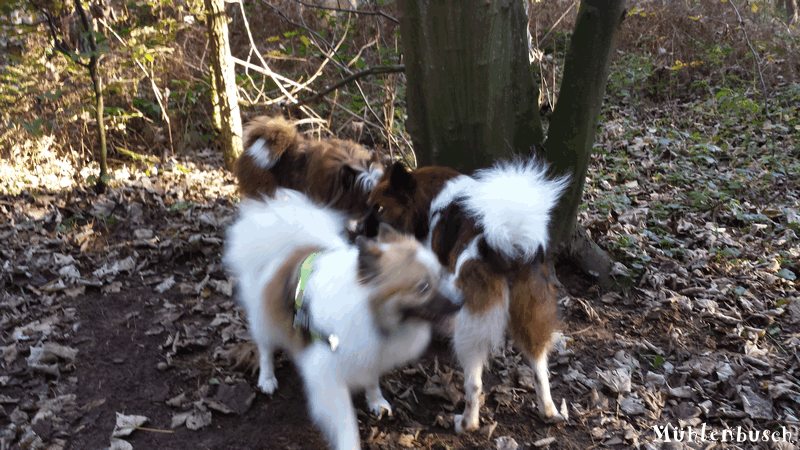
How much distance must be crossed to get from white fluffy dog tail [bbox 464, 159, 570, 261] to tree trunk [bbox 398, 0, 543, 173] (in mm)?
1021

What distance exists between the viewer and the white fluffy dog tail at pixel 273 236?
3131 mm

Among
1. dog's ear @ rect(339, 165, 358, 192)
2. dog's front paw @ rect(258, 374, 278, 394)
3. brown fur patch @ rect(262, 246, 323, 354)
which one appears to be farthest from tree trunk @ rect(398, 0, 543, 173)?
dog's front paw @ rect(258, 374, 278, 394)

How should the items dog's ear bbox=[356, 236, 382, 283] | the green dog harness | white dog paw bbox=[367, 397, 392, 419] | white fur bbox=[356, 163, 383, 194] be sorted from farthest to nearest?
white fur bbox=[356, 163, 383, 194] → white dog paw bbox=[367, 397, 392, 419] → the green dog harness → dog's ear bbox=[356, 236, 382, 283]

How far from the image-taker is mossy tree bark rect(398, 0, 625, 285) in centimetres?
361

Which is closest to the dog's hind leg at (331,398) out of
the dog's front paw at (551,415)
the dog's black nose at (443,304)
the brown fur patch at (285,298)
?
the brown fur patch at (285,298)

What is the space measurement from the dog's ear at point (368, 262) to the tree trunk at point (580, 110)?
2.19 metres

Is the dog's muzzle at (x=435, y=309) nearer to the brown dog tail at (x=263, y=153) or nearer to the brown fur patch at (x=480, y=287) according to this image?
the brown fur patch at (x=480, y=287)

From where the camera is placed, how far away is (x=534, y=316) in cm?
291

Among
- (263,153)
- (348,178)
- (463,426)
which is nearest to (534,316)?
(463,426)

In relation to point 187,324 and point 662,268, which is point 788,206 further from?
point 187,324

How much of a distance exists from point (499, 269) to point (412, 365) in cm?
135

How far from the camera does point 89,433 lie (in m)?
3.02

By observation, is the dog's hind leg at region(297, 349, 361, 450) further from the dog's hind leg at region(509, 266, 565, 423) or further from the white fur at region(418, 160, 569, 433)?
the dog's hind leg at region(509, 266, 565, 423)

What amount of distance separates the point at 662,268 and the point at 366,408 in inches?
123
